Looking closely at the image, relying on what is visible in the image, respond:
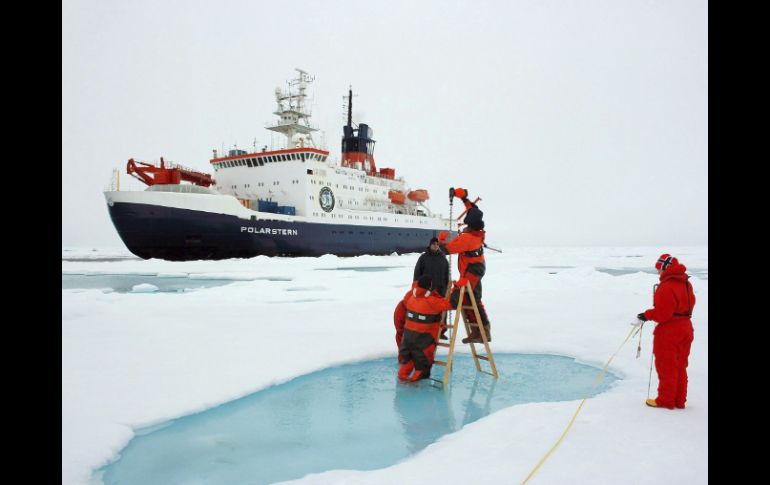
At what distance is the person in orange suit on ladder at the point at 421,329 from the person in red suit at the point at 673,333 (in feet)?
5.76

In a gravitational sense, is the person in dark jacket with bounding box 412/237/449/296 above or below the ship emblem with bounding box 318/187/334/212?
below

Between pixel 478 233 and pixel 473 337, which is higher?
pixel 478 233

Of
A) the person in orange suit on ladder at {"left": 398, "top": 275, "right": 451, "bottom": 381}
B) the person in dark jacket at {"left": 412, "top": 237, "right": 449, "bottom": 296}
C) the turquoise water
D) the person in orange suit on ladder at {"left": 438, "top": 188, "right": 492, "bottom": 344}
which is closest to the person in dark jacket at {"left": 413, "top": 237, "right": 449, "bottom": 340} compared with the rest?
the person in dark jacket at {"left": 412, "top": 237, "right": 449, "bottom": 296}

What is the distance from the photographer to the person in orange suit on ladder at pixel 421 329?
405 centimetres

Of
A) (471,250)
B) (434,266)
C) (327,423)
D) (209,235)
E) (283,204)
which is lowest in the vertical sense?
(327,423)

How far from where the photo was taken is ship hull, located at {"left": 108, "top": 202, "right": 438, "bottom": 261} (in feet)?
63.8

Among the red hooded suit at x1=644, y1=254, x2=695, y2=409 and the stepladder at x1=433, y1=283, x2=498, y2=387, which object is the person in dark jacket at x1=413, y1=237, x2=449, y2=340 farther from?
the red hooded suit at x1=644, y1=254, x2=695, y2=409

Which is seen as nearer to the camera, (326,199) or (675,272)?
(675,272)

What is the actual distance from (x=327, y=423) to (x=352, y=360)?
163cm

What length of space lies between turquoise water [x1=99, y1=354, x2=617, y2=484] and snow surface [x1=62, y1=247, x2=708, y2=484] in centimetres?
16

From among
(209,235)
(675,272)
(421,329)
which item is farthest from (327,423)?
(209,235)

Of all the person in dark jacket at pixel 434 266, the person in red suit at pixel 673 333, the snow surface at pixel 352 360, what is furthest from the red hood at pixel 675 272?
the person in dark jacket at pixel 434 266

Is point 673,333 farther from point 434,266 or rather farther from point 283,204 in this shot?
point 283,204

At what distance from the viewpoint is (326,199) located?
2534 centimetres
